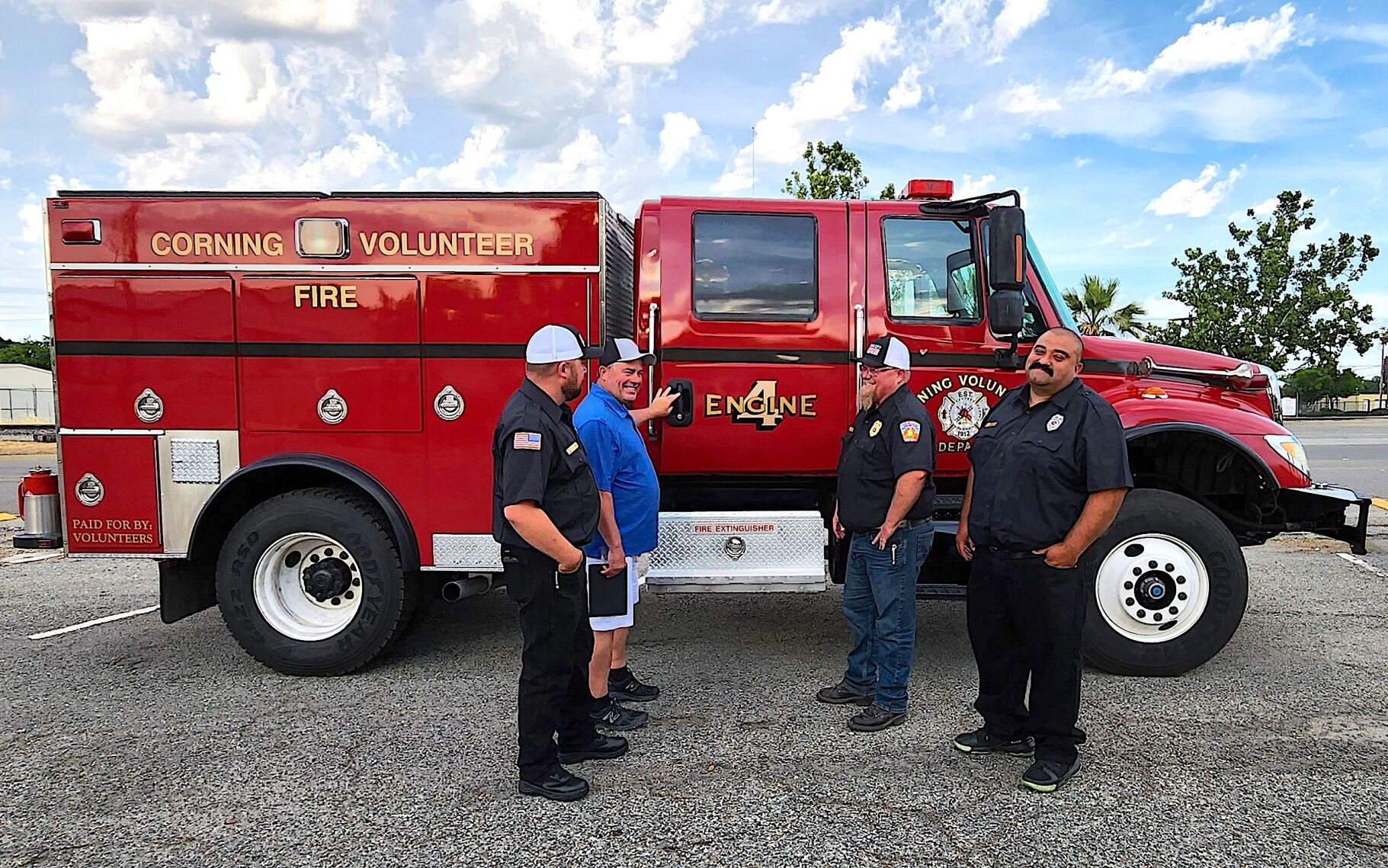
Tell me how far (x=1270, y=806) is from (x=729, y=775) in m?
2.04

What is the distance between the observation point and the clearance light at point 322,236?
462 cm

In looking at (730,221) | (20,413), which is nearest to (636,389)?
(730,221)

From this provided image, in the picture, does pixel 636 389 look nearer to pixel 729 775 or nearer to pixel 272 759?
pixel 729 775

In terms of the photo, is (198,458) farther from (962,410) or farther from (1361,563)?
(1361,563)

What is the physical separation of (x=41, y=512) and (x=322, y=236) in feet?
7.04

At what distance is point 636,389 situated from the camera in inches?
160

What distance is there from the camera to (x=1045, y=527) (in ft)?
11.3

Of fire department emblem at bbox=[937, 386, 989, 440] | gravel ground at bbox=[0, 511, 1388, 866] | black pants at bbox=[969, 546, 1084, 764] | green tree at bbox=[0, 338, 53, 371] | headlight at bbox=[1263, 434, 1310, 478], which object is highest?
green tree at bbox=[0, 338, 53, 371]

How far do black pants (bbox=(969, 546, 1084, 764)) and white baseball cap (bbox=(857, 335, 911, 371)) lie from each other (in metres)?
0.89

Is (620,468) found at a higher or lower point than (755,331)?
lower

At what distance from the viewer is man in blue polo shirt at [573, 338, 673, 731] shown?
3.85 meters

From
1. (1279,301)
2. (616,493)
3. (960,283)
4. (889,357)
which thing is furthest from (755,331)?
(1279,301)

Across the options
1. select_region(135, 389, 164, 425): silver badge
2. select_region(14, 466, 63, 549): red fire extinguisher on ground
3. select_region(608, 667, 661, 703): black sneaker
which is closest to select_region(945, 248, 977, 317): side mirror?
select_region(608, 667, 661, 703): black sneaker

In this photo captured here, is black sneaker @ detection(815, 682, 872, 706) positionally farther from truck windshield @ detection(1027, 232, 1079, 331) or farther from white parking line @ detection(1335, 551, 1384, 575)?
white parking line @ detection(1335, 551, 1384, 575)
